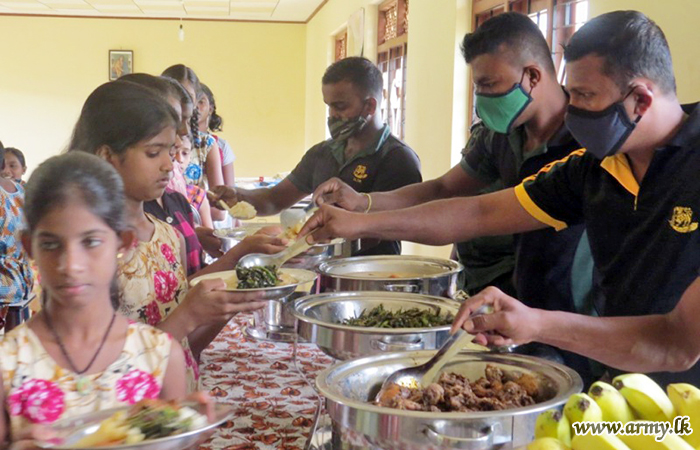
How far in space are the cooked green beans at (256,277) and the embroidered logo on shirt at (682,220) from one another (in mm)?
775

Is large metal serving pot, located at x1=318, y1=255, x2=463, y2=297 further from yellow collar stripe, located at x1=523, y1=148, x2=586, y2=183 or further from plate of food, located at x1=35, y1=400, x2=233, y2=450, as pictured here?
plate of food, located at x1=35, y1=400, x2=233, y2=450

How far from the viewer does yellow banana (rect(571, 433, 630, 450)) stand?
0.84 m

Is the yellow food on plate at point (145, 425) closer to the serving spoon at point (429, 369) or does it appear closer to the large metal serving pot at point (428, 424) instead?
the large metal serving pot at point (428, 424)

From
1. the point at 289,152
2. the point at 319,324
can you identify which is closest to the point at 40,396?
the point at 319,324

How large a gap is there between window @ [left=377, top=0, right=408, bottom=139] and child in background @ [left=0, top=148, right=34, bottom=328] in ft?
13.0

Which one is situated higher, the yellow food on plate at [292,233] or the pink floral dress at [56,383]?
the yellow food on plate at [292,233]

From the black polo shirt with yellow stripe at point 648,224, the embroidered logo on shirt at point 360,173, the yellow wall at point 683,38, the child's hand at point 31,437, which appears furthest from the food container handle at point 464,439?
the embroidered logo on shirt at point 360,173

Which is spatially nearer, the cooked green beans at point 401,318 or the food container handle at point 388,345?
the food container handle at point 388,345

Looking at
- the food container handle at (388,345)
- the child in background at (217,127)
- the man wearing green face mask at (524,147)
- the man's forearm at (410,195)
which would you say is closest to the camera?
the food container handle at (388,345)

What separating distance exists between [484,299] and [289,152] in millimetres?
10957

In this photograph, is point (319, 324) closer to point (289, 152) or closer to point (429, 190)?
point (429, 190)

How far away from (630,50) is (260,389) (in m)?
1.06

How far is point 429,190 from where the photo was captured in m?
2.48

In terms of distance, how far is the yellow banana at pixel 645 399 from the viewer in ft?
3.14
